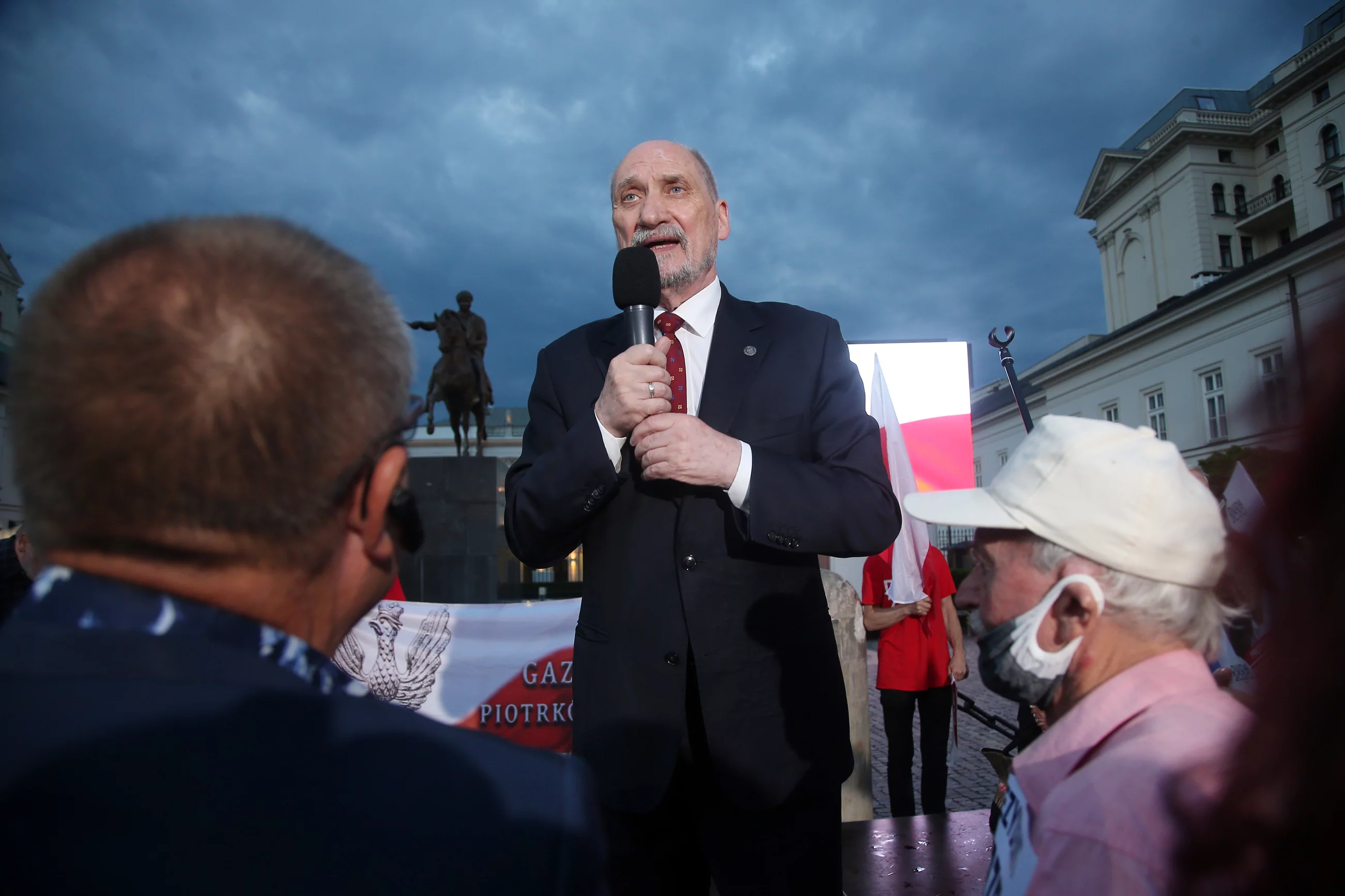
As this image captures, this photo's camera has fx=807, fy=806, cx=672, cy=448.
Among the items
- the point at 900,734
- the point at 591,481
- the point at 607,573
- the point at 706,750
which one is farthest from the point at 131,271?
the point at 900,734

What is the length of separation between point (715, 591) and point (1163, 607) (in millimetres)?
936

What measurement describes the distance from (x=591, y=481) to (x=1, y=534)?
554 cm

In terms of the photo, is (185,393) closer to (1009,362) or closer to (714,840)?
(714,840)

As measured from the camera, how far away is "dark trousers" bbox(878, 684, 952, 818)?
18.7ft

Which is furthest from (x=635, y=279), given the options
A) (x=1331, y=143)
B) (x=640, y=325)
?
(x=1331, y=143)

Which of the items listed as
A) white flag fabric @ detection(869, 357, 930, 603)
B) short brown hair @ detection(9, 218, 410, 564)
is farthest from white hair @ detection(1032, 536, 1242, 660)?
white flag fabric @ detection(869, 357, 930, 603)

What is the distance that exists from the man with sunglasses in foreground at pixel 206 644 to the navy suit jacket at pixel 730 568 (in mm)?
1062

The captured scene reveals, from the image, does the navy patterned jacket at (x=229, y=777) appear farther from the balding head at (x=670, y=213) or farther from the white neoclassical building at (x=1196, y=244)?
the white neoclassical building at (x=1196, y=244)

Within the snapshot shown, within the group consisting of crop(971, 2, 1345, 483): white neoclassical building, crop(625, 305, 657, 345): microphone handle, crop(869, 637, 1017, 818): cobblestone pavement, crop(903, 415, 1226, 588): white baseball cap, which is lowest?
crop(869, 637, 1017, 818): cobblestone pavement

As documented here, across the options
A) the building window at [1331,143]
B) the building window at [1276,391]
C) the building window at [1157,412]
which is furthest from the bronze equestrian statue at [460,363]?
the building window at [1331,143]

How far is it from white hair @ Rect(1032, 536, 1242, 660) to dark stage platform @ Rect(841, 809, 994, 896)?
1540 mm

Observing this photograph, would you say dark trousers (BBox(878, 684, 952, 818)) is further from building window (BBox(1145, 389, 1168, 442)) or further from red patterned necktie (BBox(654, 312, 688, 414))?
building window (BBox(1145, 389, 1168, 442))

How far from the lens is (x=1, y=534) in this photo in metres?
5.40

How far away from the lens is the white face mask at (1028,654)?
1.50 meters
